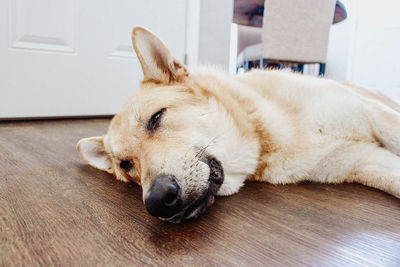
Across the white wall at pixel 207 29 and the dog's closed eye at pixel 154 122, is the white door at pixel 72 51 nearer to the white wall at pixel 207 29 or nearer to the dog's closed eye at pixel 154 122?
the white wall at pixel 207 29

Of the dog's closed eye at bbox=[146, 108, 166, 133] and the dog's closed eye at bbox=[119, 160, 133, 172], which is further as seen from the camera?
the dog's closed eye at bbox=[119, 160, 133, 172]

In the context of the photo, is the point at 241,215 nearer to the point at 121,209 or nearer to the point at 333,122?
the point at 121,209

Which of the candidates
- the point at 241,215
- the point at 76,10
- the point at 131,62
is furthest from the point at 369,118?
the point at 76,10

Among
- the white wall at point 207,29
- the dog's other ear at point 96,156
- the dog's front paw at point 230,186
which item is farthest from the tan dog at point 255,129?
the white wall at point 207,29

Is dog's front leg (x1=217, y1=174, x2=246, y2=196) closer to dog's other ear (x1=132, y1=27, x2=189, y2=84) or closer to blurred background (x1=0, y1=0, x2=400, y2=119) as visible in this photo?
dog's other ear (x1=132, y1=27, x2=189, y2=84)

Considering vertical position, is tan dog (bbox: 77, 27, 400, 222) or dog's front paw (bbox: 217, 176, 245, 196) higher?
tan dog (bbox: 77, 27, 400, 222)

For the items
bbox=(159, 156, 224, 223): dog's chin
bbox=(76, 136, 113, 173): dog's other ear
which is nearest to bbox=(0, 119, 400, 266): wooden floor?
bbox=(159, 156, 224, 223): dog's chin

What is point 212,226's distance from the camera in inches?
34.8

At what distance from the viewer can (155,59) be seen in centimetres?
126

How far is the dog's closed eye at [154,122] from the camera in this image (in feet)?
3.60

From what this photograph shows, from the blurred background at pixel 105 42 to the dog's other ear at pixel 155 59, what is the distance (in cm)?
185

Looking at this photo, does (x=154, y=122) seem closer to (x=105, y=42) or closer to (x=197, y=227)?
(x=197, y=227)

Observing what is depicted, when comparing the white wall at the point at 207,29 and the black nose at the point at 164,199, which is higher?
the white wall at the point at 207,29

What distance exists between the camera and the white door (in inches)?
99.3
